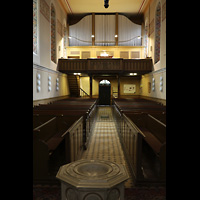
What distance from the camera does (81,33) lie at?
17.2 metres

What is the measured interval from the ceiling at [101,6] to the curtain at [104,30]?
595 millimetres

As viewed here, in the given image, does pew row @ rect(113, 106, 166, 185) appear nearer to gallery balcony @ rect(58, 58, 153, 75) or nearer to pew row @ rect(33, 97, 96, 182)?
pew row @ rect(33, 97, 96, 182)

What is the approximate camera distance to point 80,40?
17250mm

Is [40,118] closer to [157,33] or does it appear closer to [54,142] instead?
[54,142]

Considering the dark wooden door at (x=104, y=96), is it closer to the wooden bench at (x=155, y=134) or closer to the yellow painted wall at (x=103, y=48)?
the yellow painted wall at (x=103, y=48)

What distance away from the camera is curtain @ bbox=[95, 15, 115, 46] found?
56.4ft

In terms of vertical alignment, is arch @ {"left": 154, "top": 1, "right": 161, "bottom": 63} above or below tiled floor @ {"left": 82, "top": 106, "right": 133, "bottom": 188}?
above

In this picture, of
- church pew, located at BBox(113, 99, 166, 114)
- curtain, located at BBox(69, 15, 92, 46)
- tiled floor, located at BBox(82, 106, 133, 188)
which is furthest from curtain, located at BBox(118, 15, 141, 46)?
tiled floor, located at BBox(82, 106, 133, 188)

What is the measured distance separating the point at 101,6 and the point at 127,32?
3077mm

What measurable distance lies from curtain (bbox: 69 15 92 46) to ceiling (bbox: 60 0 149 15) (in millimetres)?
859
